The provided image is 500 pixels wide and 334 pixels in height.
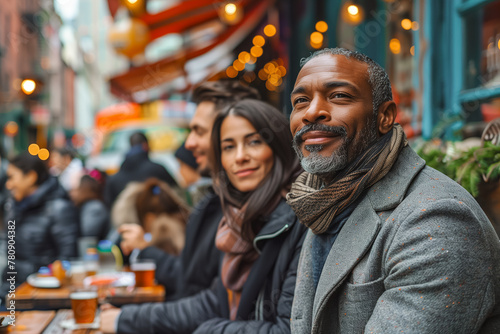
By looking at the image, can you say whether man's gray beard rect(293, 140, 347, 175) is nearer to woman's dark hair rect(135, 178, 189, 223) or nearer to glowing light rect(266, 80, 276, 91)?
woman's dark hair rect(135, 178, 189, 223)

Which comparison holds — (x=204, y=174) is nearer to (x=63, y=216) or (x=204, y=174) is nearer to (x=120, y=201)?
(x=120, y=201)

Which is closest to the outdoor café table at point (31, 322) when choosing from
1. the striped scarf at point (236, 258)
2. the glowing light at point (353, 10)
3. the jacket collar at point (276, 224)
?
the striped scarf at point (236, 258)

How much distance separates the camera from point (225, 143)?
2641 mm

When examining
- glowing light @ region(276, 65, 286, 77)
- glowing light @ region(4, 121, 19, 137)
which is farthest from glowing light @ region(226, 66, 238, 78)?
glowing light @ region(4, 121, 19, 137)

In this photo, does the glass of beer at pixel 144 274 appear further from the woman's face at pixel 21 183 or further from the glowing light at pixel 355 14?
the glowing light at pixel 355 14

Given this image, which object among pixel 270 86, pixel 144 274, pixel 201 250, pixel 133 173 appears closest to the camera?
pixel 201 250

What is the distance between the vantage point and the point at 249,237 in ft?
7.87

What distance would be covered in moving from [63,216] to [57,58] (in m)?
29.6

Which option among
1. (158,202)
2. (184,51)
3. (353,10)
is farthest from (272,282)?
(184,51)

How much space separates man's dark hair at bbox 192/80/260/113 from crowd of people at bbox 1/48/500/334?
785 millimetres

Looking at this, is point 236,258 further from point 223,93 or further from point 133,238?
point 133,238

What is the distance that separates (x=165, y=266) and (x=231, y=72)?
7.46 metres

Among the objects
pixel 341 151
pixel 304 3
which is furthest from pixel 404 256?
pixel 304 3

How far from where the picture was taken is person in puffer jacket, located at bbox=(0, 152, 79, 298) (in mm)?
4648
